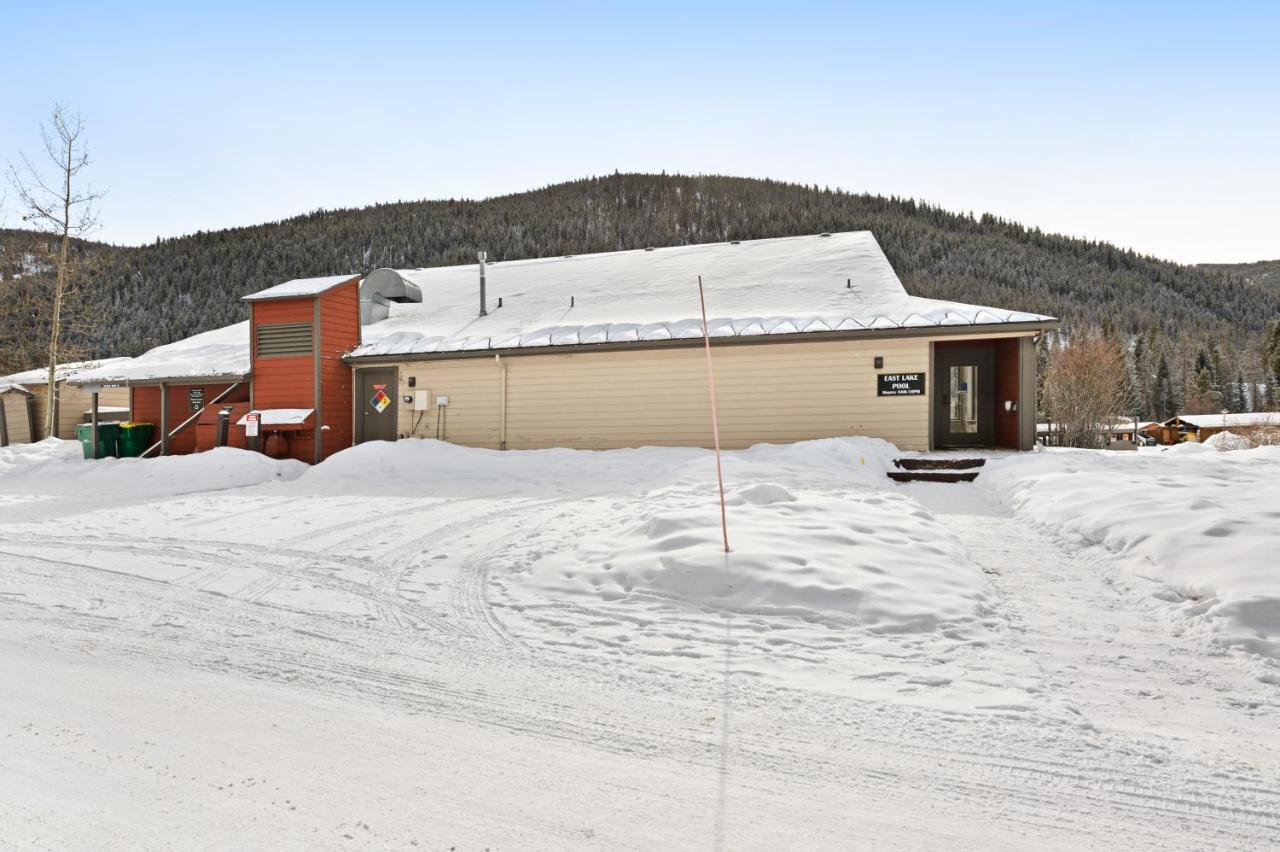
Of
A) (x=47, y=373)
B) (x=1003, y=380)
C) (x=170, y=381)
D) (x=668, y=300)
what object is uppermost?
(x=668, y=300)

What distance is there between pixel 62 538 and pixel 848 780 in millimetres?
7827

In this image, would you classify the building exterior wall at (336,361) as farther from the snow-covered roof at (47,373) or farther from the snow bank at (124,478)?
the snow-covered roof at (47,373)

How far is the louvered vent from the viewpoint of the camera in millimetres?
14305

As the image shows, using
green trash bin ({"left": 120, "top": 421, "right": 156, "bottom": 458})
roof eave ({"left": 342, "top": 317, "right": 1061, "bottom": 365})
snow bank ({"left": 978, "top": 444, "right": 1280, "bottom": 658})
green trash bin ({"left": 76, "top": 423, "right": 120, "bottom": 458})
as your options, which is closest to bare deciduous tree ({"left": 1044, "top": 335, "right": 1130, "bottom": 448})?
roof eave ({"left": 342, "top": 317, "right": 1061, "bottom": 365})

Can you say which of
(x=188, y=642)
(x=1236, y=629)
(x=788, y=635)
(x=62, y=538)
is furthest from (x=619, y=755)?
(x=62, y=538)

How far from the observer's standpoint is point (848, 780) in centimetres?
235

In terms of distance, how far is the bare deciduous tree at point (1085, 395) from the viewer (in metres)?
30.4

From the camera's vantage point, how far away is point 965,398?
41.5 ft

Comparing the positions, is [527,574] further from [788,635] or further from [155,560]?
[155,560]

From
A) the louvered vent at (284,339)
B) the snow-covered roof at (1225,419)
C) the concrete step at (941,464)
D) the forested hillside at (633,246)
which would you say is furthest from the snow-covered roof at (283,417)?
the snow-covered roof at (1225,419)

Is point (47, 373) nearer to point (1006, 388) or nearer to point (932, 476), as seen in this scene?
point (932, 476)

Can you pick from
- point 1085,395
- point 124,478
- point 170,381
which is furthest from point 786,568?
point 1085,395

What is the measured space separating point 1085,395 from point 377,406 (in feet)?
101

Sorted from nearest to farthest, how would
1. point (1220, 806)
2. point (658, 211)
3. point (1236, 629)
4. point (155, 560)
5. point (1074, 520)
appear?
point (1220, 806), point (1236, 629), point (155, 560), point (1074, 520), point (658, 211)
